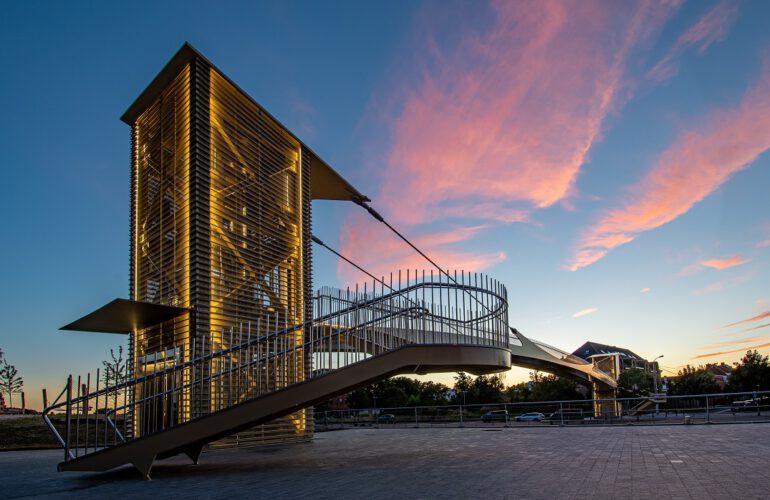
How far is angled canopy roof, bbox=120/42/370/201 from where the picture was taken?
49.9 feet

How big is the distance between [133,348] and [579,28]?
1460cm

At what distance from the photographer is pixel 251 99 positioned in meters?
16.9

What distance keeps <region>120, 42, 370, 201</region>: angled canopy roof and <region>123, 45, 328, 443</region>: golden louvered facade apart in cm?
5

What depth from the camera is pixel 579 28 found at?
51.6ft

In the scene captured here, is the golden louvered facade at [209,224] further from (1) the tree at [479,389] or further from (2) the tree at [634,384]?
(2) the tree at [634,384]

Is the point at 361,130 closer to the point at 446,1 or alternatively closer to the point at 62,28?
the point at 446,1

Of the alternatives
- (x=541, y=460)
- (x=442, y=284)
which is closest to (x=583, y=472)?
(x=541, y=460)

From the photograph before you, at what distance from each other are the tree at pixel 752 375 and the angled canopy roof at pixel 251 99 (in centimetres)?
4636

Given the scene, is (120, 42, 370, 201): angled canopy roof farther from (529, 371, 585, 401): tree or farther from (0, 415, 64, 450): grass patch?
(529, 371, 585, 401): tree

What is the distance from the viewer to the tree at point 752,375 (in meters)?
52.2

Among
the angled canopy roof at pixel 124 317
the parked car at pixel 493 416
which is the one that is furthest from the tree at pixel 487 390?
the angled canopy roof at pixel 124 317

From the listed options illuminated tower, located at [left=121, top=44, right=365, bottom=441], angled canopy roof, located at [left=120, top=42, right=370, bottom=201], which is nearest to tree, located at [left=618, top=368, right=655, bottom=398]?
angled canopy roof, located at [left=120, top=42, right=370, bottom=201]

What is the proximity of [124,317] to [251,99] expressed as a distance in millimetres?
6975

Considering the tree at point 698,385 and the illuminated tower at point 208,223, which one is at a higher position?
the illuminated tower at point 208,223
